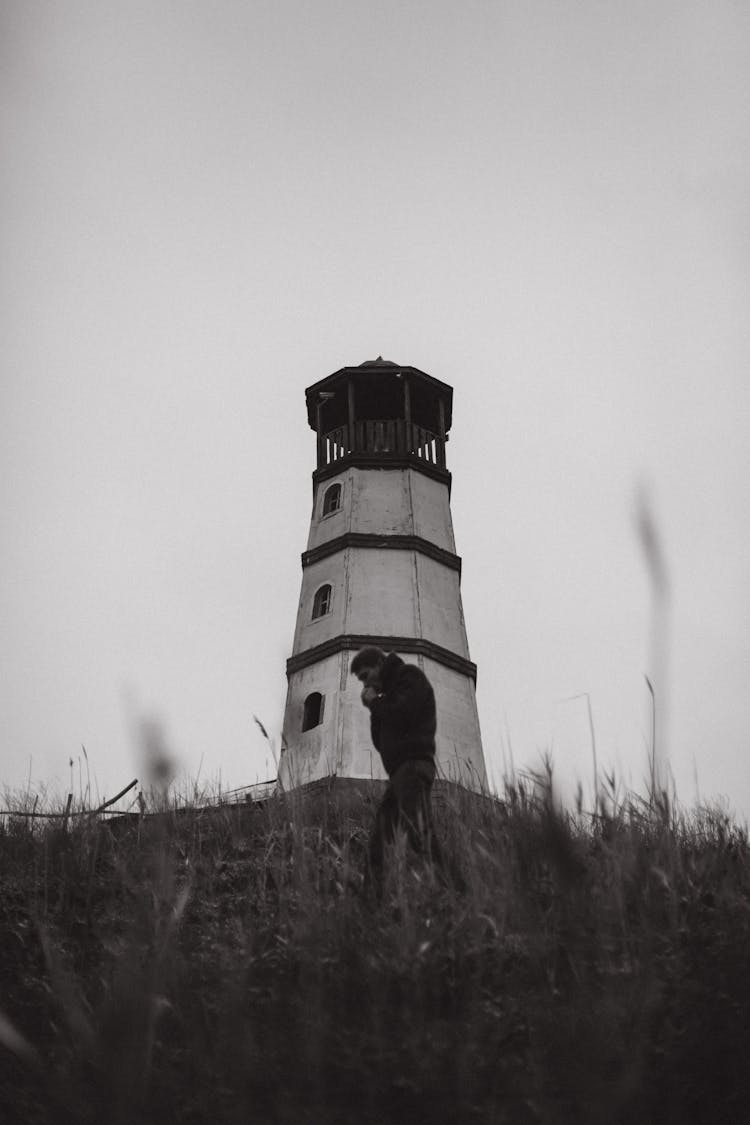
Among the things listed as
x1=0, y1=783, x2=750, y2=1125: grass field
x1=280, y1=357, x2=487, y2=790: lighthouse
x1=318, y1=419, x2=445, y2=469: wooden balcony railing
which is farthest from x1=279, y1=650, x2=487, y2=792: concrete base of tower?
x1=0, y1=783, x2=750, y2=1125: grass field

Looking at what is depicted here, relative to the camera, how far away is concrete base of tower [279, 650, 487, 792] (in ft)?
74.7

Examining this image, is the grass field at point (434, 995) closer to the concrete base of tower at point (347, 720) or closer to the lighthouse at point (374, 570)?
the lighthouse at point (374, 570)

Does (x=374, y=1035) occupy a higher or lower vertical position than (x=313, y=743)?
lower

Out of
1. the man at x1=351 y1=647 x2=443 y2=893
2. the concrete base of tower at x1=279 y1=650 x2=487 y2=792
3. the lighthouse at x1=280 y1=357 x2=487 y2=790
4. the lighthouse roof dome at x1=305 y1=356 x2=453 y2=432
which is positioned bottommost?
the man at x1=351 y1=647 x2=443 y2=893

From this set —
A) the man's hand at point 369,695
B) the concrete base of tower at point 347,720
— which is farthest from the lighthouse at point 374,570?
the man's hand at point 369,695

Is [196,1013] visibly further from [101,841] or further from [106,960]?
[101,841]

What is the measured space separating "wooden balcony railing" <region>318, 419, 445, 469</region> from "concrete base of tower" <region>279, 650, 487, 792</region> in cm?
758

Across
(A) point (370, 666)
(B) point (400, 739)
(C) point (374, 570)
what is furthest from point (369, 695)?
(C) point (374, 570)

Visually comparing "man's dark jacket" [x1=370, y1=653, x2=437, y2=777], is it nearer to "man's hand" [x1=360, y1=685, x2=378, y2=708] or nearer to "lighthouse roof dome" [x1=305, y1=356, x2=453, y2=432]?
"man's hand" [x1=360, y1=685, x2=378, y2=708]

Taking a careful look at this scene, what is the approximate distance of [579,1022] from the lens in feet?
12.1

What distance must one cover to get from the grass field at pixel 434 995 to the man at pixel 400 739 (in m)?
0.39

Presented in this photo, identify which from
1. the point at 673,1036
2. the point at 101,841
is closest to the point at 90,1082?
the point at 673,1036

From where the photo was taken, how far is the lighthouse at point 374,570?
78.2 feet

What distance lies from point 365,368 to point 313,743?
42.6ft
